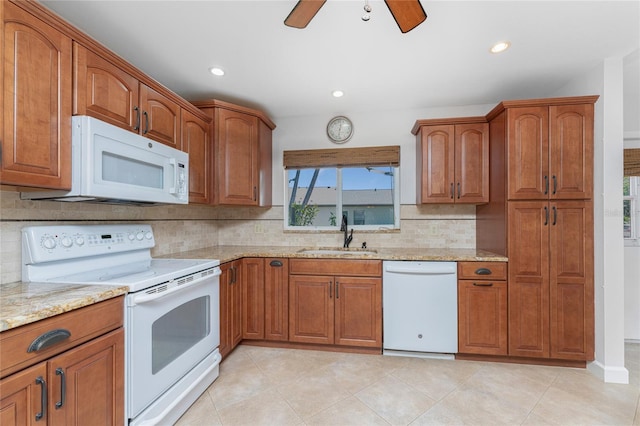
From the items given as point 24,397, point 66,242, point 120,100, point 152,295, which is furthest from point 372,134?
point 24,397

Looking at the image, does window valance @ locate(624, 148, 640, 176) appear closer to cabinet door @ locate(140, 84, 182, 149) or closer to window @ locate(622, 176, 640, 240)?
window @ locate(622, 176, 640, 240)

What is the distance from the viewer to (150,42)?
6.06 ft

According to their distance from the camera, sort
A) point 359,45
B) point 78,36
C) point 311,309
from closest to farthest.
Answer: point 78,36 < point 359,45 < point 311,309

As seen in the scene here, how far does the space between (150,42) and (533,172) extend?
2978 millimetres

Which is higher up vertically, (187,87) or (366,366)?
(187,87)

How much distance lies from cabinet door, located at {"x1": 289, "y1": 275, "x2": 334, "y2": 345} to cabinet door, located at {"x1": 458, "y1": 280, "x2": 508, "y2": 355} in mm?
1104

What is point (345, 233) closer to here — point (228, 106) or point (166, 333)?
point (228, 106)

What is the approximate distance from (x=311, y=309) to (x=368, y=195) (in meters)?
1.39

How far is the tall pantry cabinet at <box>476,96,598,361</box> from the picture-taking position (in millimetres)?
2182

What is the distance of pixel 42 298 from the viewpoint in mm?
1148

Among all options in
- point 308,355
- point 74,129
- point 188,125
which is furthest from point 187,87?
point 308,355

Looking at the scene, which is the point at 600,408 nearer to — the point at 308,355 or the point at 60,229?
the point at 308,355

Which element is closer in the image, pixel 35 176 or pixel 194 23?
pixel 35 176

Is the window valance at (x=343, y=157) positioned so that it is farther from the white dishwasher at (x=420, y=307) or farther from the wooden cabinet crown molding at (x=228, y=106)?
the white dishwasher at (x=420, y=307)
